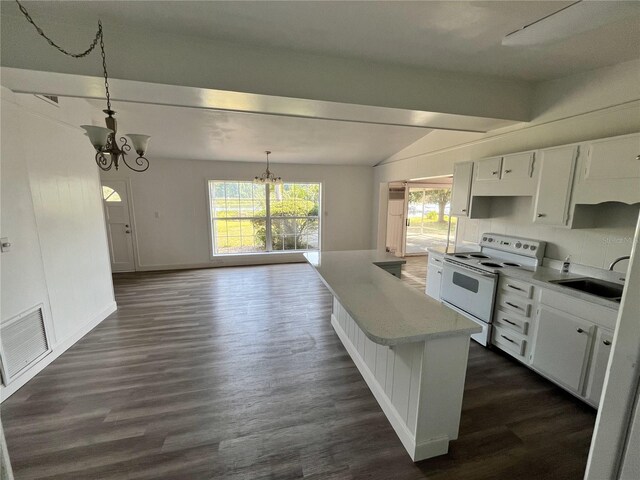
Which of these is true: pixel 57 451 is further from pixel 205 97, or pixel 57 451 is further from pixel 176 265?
pixel 176 265

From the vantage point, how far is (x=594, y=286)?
2295 millimetres

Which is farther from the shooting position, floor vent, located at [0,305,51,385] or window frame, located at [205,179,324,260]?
window frame, located at [205,179,324,260]

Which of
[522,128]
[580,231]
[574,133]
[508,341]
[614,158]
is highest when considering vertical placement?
[522,128]

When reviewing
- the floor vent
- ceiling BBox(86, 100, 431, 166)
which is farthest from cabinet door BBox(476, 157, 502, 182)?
the floor vent

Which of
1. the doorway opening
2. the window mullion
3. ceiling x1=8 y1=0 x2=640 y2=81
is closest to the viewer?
ceiling x1=8 y1=0 x2=640 y2=81

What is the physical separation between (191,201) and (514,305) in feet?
18.6

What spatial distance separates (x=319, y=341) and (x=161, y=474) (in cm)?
165

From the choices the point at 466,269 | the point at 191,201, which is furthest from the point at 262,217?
the point at 466,269

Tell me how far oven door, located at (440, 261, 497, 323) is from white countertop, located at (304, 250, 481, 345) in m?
1.15

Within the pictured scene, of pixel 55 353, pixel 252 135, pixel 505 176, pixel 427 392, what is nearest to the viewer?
pixel 427 392

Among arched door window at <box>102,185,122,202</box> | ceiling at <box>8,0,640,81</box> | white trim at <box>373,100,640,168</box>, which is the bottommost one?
arched door window at <box>102,185,122,202</box>

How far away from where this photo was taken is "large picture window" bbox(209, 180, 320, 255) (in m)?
5.95

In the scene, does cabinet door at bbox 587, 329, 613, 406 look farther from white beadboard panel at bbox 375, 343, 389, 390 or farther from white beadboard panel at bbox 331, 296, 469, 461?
white beadboard panel at bbox 375, 343, 389, 390

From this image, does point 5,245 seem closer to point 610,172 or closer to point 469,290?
point 469,290
